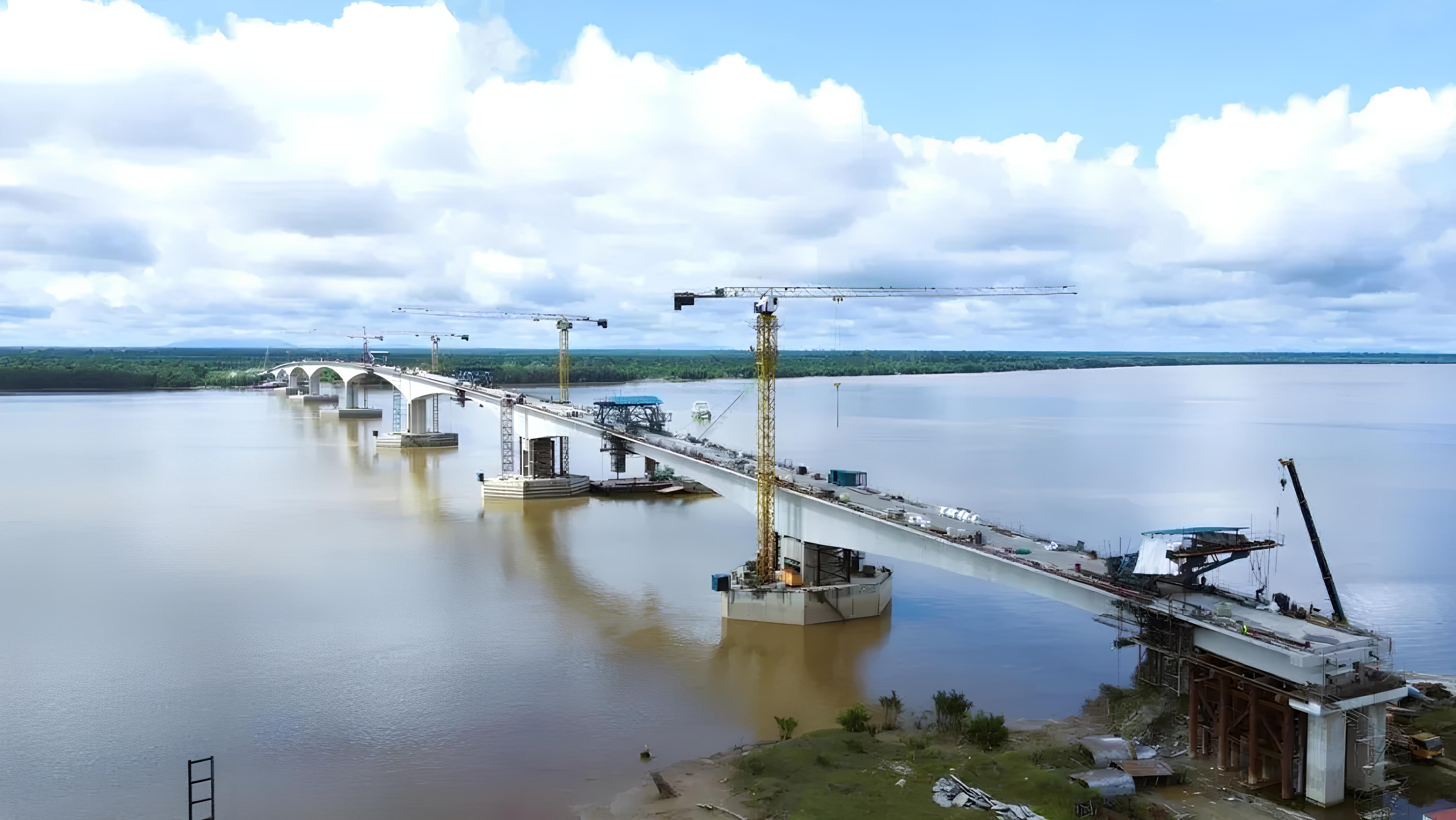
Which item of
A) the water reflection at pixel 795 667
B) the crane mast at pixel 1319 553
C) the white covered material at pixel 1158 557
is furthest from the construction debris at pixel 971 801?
the crane mast at pixel 1319 553

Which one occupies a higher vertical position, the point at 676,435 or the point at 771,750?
the point at 676,435

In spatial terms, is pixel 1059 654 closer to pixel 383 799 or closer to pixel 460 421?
pixel 383 799

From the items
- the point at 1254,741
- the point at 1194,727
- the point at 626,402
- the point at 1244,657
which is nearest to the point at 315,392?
the point at 626,402

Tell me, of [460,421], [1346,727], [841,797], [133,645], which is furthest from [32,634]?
[460,421]

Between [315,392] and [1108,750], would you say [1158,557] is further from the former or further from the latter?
[315,392]

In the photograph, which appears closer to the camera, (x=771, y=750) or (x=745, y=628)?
(x=771, y=750)

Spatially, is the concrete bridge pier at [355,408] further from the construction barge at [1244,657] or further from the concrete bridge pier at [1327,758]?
the concrete bridge pier at [1327,758]
